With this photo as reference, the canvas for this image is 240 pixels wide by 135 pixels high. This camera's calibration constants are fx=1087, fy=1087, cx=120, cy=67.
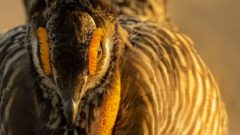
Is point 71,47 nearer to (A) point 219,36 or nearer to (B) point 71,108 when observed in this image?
(B) point 71,108

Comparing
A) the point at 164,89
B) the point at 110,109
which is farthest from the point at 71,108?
the point at 164,89

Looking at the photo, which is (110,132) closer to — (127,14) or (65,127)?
(65,127)

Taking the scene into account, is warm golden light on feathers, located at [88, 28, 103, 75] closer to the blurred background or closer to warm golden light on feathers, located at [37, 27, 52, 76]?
warm golden light on feathers, located at [37, 27, 52, 76]

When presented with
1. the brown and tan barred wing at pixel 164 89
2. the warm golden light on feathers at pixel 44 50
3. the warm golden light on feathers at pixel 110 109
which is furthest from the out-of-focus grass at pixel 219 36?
the warm golden light on feathers at pixel 44 50

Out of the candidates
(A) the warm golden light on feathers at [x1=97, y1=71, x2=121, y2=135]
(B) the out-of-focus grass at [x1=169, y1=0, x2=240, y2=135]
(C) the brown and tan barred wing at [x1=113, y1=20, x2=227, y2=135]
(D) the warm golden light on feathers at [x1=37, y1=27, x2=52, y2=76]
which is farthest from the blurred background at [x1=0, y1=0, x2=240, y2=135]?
(D) the warm golden light on feathers at [x1=37, y1=27, x2=52, y2=76]

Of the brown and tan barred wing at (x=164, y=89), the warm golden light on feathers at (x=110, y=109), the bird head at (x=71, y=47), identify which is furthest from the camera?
the brown and tan barred wing at (x=164, y=89)

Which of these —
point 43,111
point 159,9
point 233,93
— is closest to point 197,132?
point 43,111

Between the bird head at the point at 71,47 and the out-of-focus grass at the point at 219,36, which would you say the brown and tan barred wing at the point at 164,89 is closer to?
the bird head at the point at 71,47
